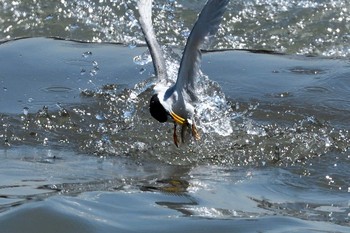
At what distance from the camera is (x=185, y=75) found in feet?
23.0

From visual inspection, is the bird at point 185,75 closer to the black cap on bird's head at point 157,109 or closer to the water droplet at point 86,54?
the black cap on bird's head at point 157,109

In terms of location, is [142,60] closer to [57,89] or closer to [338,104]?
[57,89]

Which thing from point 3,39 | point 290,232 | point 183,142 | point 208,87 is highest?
point 3,39

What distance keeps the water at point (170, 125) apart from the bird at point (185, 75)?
0.87 ft

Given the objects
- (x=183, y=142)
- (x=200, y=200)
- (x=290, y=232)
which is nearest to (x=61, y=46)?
(x=183, y=142)

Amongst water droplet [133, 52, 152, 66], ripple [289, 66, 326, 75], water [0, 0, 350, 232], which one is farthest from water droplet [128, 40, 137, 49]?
ripple [289, 66, 326, 75]

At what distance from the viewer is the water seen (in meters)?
5.43

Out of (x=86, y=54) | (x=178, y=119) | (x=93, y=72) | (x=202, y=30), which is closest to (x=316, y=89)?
(x=178, y=119)

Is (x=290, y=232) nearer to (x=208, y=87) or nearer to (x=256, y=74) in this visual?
(x=208, y=87)

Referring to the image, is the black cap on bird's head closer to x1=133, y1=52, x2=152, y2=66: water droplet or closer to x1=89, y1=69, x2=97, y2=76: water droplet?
x1=133, y1=52, x2=152, y2=66: water droplet

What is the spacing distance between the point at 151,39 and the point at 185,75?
621 mm

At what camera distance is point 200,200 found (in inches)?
224

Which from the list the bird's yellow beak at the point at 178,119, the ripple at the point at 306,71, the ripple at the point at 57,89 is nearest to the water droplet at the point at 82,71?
the ripple at the point at 57,89

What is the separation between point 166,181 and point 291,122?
1769mm
